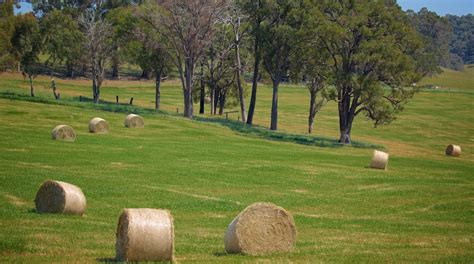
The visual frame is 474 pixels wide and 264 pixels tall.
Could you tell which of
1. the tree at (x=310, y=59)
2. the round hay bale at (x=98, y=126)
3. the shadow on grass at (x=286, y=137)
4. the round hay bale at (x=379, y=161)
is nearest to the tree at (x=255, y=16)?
the tree at (x=310, y=59)

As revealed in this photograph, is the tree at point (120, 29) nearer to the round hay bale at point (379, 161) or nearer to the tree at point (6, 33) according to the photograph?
the tree at point (6, 33)

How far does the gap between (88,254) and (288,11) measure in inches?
2217

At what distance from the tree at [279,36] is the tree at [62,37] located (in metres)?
28.1

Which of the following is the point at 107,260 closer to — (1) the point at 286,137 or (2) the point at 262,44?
(1) the point at 286,137

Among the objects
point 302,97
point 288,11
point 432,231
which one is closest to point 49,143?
point 432,231

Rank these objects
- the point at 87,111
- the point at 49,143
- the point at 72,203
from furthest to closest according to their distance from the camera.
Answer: the point at 87,111 → the point at 49,143 → the point at 72,203

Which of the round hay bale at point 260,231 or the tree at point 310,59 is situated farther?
the tree at point 310,59

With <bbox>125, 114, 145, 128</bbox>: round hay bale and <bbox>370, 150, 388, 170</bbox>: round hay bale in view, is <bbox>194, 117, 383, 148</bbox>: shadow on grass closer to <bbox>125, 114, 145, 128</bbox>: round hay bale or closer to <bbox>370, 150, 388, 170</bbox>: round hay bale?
<bbox>125, 114, 145, 128</bbox>: round hay bale

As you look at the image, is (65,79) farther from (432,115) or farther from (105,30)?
(432,115)

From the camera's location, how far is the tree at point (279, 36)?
6625 cm

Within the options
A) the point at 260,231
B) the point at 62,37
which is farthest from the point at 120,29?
the point at 260,231

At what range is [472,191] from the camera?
3066cm

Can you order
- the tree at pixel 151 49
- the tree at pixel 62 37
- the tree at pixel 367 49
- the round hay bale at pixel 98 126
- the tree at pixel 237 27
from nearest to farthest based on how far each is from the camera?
the round hay bale at pixel 98 126
the tree at pixel 367 49
the tree at pixel 237 27
the tree at pixel 151 49
the tree at pixel 62 37

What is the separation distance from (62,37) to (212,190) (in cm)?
6249
